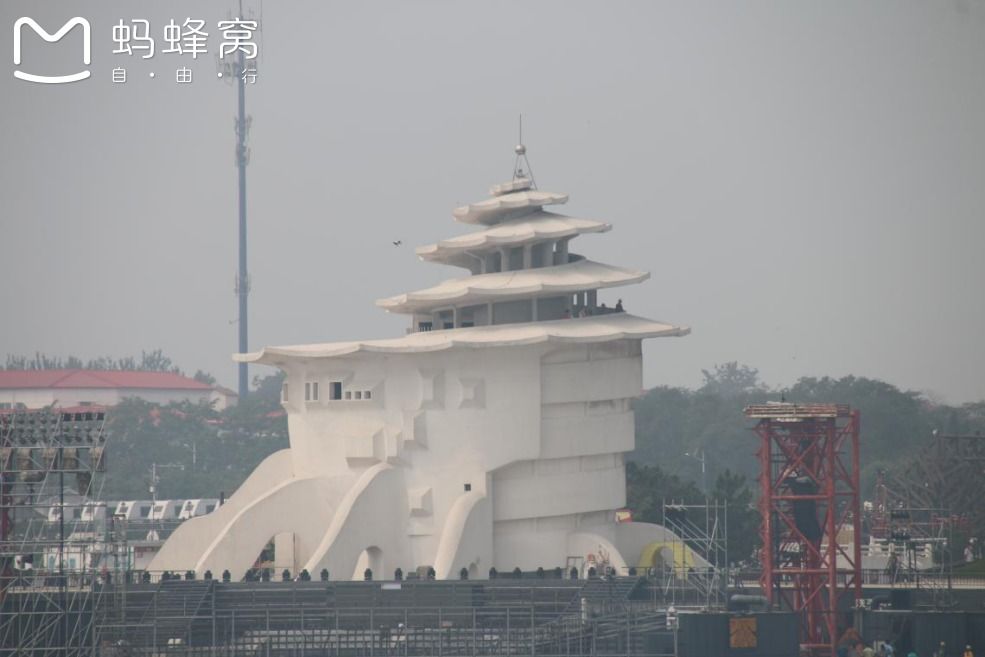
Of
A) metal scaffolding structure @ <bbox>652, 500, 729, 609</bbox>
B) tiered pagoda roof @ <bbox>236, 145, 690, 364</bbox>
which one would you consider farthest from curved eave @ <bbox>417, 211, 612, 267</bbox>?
metal scaffolding structure @ <bbox>652, 500, 729, 609</bbox>

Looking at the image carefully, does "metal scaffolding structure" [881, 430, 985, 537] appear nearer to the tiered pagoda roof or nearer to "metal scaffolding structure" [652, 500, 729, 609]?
"metal scaffolding structure" [652, 500, 729, 609]

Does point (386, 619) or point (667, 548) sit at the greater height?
point (667, 548)

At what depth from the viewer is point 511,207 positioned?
257 ft

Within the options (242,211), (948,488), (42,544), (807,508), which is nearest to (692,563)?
(807,508)

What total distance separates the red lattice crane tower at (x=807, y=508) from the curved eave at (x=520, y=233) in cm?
937

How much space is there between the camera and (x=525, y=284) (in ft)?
248

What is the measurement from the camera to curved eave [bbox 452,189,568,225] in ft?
256

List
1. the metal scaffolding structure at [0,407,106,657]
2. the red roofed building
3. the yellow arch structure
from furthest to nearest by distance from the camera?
1. the red roofed building
2. the yellow arch structure
3. the metal scaffolding structure at [0,407,106,657]

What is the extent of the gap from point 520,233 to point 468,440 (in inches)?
277

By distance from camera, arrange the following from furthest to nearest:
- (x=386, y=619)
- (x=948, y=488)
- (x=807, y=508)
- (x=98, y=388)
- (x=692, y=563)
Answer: (x=98, y=388) → (x=948, y=488) → (x=692, y=563) → (x=807, y=508) → (x=386, y=619)

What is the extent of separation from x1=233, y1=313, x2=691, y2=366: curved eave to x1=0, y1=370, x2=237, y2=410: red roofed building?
52.3 metres

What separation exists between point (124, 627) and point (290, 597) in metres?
6.20

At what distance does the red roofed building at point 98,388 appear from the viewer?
5443 inches

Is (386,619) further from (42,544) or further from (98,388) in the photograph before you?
(98,388)
